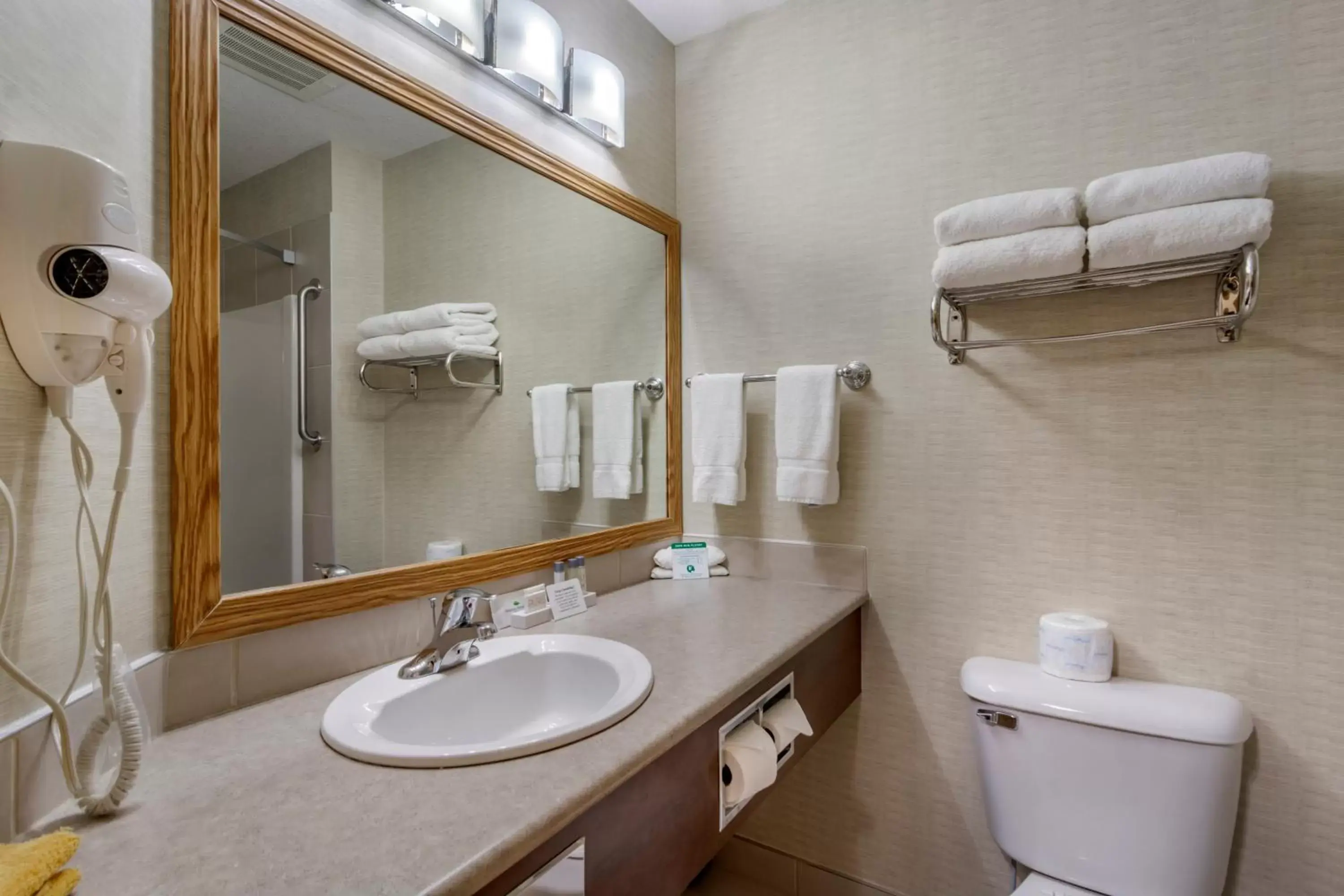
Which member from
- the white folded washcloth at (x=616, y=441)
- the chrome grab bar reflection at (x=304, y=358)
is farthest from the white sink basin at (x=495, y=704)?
the white folded washcloth at (x=616, y=441)

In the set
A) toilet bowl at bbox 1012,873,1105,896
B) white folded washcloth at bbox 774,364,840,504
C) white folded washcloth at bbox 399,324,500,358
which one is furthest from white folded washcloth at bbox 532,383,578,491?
toilet bowl at bbox 1012,873,1105,896

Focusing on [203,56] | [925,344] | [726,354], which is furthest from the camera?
[726,354]

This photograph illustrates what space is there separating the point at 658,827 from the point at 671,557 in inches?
35.7

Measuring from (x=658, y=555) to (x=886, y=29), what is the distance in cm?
143

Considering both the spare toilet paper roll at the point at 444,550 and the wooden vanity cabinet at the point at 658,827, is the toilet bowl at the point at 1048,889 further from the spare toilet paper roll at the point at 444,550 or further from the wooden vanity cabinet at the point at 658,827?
the spare toilet paper roll at the point at 444,550

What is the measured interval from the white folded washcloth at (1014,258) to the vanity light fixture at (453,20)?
40.3 inches

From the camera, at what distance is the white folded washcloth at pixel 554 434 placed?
4.82 feet

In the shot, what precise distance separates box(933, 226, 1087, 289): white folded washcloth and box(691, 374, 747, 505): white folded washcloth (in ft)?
1.89

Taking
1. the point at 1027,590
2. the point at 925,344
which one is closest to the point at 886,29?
the point at 925,344

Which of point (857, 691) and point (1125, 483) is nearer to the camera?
point (1125, 483)

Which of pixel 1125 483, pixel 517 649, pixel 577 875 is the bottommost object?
pixel 577 875

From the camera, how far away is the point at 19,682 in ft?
1.90

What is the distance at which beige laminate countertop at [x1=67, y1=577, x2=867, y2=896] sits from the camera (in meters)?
0.55

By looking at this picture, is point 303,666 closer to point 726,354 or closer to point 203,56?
point 203,56
